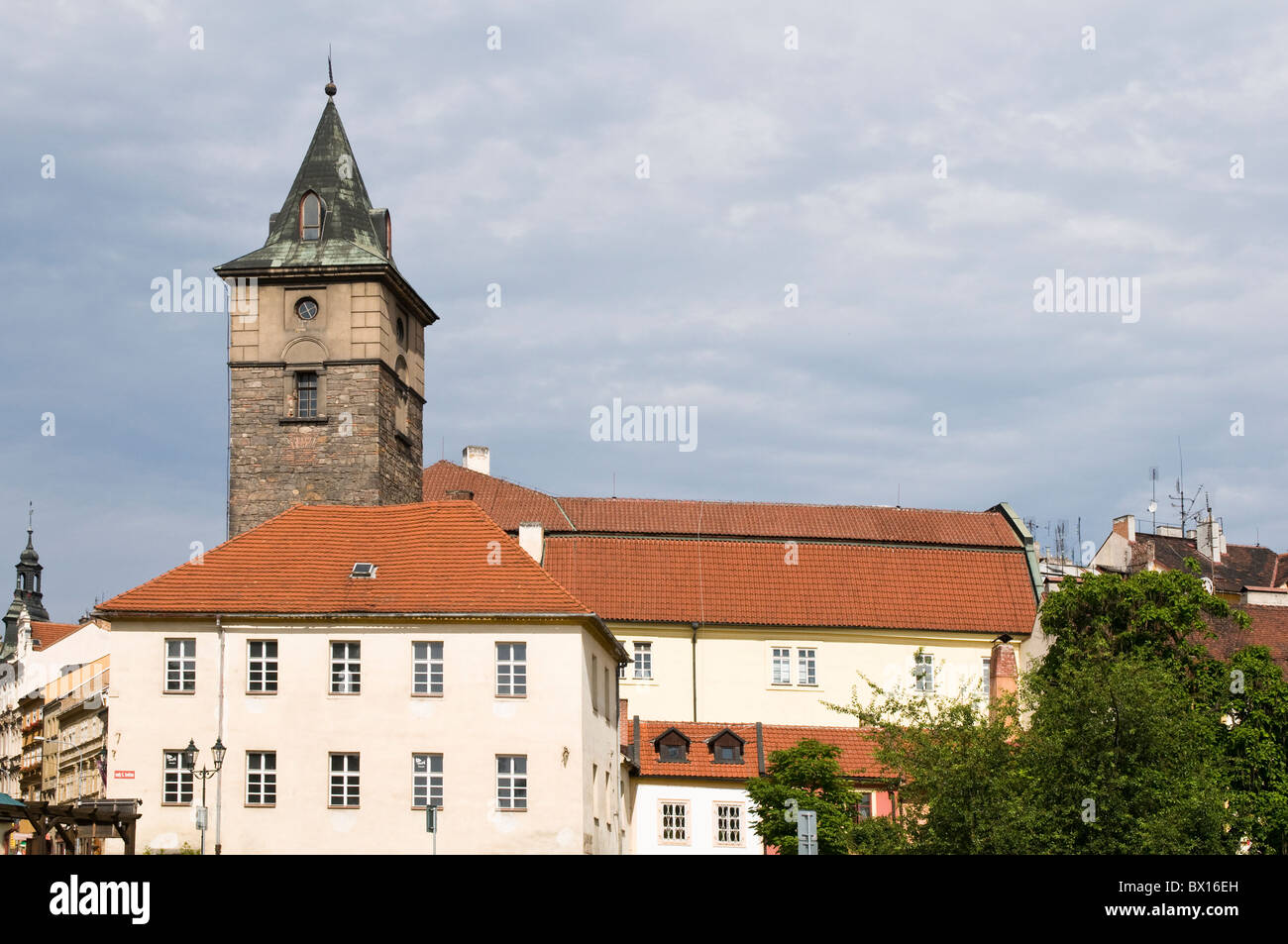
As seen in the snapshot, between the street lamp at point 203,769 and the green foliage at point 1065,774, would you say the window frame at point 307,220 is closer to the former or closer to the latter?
the street lamp at point 203,769

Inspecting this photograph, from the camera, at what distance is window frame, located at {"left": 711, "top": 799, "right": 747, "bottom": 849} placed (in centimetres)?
5209

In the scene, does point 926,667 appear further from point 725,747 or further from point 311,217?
point 311,217

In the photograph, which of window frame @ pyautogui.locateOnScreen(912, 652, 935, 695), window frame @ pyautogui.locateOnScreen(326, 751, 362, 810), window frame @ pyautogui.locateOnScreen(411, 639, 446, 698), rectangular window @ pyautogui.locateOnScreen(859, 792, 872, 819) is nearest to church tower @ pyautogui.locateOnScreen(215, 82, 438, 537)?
window frame @ pyautogui.locateOnScreen(411, 639, 446, 698)

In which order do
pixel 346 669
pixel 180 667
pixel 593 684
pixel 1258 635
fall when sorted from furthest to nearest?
pixel 1258 635 < pixel 593 684 < pixel 180 667 < pixel 346 669

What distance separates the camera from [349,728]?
4122 centimetres

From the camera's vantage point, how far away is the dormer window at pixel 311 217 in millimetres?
56125

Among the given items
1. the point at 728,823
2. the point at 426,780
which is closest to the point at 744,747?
the point at 728,823

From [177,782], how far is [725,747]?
19.5 meters

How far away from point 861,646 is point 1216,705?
15.1m

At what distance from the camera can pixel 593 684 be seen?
43.6 meters

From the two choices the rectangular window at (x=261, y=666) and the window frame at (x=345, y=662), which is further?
the rectangular window at (x=261, y=666)

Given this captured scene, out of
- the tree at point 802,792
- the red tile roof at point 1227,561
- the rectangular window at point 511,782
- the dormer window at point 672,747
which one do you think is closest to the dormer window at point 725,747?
the dormer window at point 672,747

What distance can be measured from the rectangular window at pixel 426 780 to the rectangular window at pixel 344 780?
144 cm
